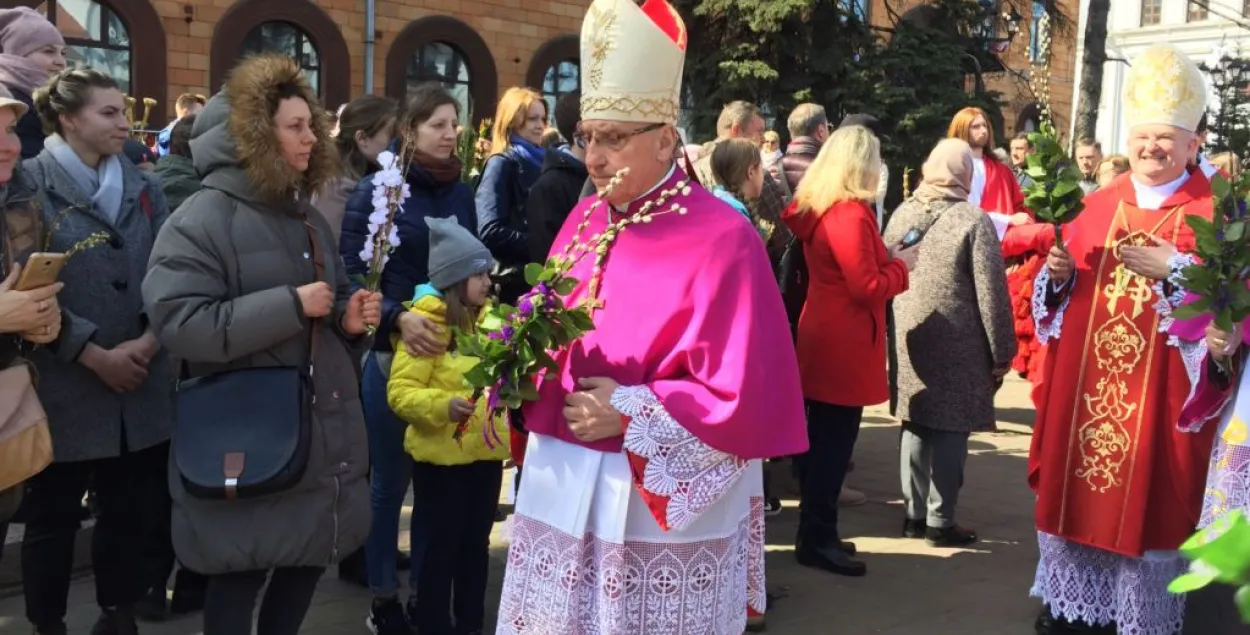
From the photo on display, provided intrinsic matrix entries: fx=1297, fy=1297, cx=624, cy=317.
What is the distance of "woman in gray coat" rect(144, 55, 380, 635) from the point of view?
3527 millimetres

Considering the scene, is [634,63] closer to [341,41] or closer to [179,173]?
[179,173]

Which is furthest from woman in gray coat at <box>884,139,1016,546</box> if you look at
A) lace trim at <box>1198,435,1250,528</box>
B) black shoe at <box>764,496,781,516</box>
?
lace trim at <box>1198,435,1250,528</box>

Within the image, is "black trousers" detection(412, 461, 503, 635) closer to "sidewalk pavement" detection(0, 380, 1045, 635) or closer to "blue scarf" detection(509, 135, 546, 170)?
"sidewalk pavement" detection(0, 380, 1045, 635)

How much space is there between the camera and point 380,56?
19609 millimetres

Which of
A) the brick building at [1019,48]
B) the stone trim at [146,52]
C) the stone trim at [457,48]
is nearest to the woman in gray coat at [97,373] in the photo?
the stone trim at [146,52]

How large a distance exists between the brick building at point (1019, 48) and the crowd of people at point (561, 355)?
40.0ft

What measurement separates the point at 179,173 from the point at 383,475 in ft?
5.19

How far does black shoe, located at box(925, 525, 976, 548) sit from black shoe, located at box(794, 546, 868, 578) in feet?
1.95

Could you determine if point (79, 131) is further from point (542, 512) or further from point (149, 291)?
point (542, 512)

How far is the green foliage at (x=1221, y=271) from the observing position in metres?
4.24

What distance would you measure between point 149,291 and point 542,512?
1288mm

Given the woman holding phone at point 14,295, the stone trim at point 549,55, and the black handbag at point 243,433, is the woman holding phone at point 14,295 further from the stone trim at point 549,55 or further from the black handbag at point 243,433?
the stone trim at point 549,55

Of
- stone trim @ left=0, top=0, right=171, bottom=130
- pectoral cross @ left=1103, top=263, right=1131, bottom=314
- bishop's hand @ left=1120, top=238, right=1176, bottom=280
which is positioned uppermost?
stone trim @ left=0, top=0, right=171, bottom=130

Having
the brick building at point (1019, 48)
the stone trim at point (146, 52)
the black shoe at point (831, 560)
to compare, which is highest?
the brick building at point (1019, 48)
